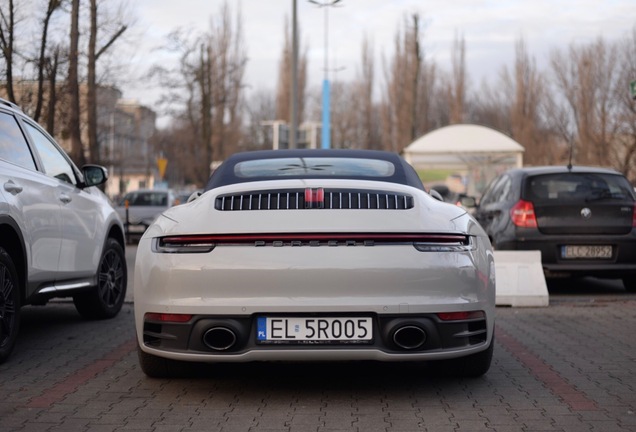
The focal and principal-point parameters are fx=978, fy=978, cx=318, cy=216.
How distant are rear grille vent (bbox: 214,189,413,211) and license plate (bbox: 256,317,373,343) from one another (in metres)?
0.60

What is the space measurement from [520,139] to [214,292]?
53.4 meters

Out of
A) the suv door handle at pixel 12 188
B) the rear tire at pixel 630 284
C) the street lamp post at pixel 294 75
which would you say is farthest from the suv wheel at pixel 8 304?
the street lamp post at pixel 294 75

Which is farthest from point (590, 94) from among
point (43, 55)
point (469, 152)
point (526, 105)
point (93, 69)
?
point (43, 55)

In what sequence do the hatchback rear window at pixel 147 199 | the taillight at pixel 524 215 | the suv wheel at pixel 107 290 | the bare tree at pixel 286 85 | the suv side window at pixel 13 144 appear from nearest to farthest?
the suv side window at pixel 13 144, the suv wheel at pixel 107 290, the taillight at pixel 524 215, the hatchback rear window at pixel 147 199, the bare tree at pixel 286 85

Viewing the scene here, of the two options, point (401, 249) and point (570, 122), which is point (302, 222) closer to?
point (401, 249)

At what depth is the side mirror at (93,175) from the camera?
838 cm

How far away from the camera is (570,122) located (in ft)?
136

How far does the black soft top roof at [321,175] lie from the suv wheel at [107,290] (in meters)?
2.28

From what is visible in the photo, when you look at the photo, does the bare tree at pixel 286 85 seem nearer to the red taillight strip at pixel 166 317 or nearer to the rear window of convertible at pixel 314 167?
the rear window of convertible at pixel 314 167

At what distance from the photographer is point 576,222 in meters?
10.8

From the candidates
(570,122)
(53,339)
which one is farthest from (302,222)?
(570,122)

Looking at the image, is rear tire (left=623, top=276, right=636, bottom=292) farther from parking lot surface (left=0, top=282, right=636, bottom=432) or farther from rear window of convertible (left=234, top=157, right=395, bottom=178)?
rear window of convertible (left=234, top=157, right=395, bottom=178)

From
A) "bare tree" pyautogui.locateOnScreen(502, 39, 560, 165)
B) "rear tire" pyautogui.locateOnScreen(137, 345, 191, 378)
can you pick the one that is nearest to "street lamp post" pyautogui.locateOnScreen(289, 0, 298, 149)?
"rear tire" pyautogui.locateOnScreen(137, 345, 191, 378)

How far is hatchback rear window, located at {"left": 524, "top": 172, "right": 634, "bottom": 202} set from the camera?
11055mm
